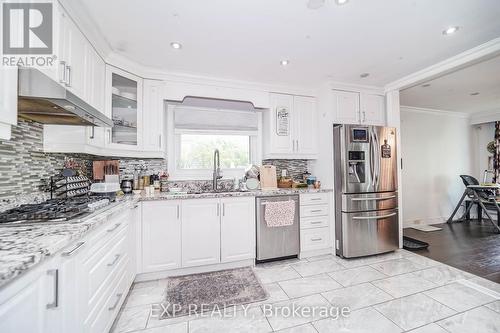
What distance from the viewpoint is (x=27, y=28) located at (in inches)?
46.6

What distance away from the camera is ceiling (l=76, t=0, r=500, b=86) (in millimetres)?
1606

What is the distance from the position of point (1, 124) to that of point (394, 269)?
3519 mm

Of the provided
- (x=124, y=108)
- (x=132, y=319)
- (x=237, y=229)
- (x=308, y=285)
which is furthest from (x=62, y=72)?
(x=308, y=285)

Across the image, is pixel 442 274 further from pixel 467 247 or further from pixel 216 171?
pixel 216 171

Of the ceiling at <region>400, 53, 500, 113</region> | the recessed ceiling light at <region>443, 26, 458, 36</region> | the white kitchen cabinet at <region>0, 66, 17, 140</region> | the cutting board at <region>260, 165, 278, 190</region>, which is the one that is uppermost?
the ceiling at <region>400, 53, 500, 113</region>

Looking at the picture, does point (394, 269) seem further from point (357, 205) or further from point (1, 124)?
point (1, 124)

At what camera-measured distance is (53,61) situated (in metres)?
1.39

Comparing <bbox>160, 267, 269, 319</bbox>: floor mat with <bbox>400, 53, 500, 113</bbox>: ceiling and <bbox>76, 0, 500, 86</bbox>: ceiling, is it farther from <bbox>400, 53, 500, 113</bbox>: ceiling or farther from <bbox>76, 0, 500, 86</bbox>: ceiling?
<bbox>400, 53, 500, 113</bbox>: ceiling

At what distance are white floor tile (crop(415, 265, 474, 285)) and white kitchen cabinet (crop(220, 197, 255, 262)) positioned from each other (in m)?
1.93

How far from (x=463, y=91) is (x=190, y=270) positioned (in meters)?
5.08

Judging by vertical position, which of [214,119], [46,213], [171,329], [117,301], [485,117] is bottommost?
[171,329]

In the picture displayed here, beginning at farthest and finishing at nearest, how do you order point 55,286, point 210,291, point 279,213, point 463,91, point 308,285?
point 463,91 < point 279,213 < point 308,285 < point 210,291 < point 55,286

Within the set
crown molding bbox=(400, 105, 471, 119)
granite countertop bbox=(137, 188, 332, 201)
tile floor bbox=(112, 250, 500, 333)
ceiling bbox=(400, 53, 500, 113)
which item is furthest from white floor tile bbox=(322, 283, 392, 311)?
crown molding bbox=(400, 105, 471, 119)
